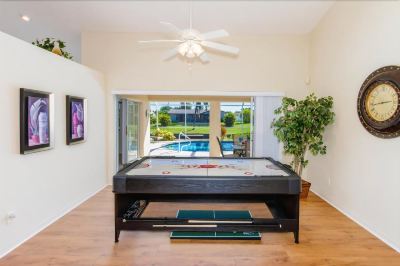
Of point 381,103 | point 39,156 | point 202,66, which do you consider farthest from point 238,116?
point 39,156

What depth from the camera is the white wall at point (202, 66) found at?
5.89 meters

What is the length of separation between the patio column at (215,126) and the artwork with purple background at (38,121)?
21.4 ft

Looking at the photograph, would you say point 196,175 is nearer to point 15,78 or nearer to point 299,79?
point 15,78

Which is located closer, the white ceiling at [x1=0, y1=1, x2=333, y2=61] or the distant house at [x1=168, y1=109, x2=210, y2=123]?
the white ceiling at [x1=0, y1=1, x2=333, y2=61]

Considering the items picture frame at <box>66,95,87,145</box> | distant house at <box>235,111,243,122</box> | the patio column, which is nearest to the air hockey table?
picture frame at <box>66,95,87,145</box>

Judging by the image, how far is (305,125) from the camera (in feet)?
16.0

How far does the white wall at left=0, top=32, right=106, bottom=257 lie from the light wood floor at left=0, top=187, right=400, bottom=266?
27 cm

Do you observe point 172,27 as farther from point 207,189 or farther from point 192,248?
point 192,248

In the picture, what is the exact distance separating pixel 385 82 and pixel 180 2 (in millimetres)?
3225

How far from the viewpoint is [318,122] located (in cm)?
478

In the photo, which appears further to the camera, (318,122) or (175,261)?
(318,122)

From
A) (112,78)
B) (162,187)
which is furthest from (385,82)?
(112,78)

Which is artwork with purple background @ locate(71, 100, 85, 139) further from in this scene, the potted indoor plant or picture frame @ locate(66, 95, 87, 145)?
the potted indoor plant

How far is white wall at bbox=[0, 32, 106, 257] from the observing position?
118 inches
